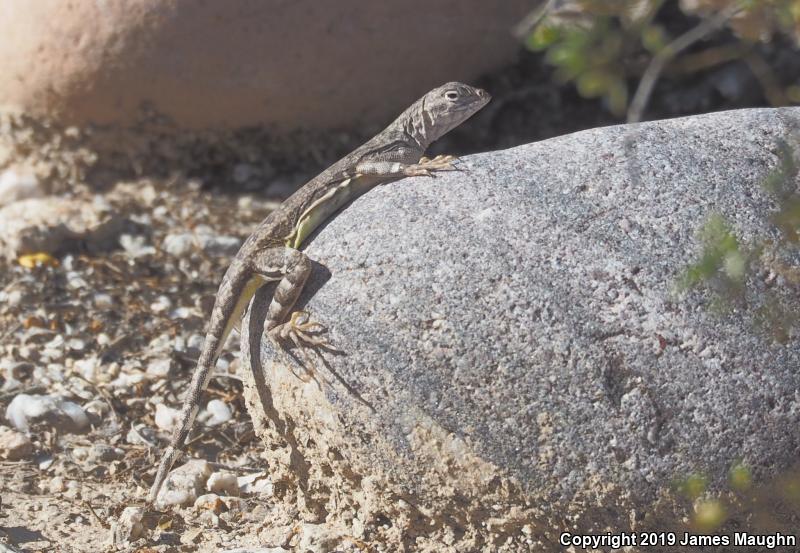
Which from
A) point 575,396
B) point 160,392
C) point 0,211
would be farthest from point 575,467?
point 0,211

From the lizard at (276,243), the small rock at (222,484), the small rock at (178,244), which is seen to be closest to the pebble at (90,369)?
the small rock at (178,244)

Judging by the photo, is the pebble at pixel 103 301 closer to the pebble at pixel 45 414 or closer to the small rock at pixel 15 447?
the pebble at pixel 45 414

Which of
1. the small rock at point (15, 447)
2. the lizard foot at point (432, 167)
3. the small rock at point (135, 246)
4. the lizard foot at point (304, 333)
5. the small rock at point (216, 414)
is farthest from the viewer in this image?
the small rock at point (135, 246)

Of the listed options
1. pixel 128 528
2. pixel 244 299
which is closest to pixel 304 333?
pixel 244 299

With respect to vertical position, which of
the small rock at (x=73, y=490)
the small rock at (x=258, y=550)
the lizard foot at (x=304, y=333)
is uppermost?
the lizard foot at (x=304, y=333)

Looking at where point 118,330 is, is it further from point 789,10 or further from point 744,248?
point 789,10

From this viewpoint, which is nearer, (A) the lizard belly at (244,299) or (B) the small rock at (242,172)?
(A) the lizard belly at (244,299)

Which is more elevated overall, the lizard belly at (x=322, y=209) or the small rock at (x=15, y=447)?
the lizard belly at (x=322, y=209)
